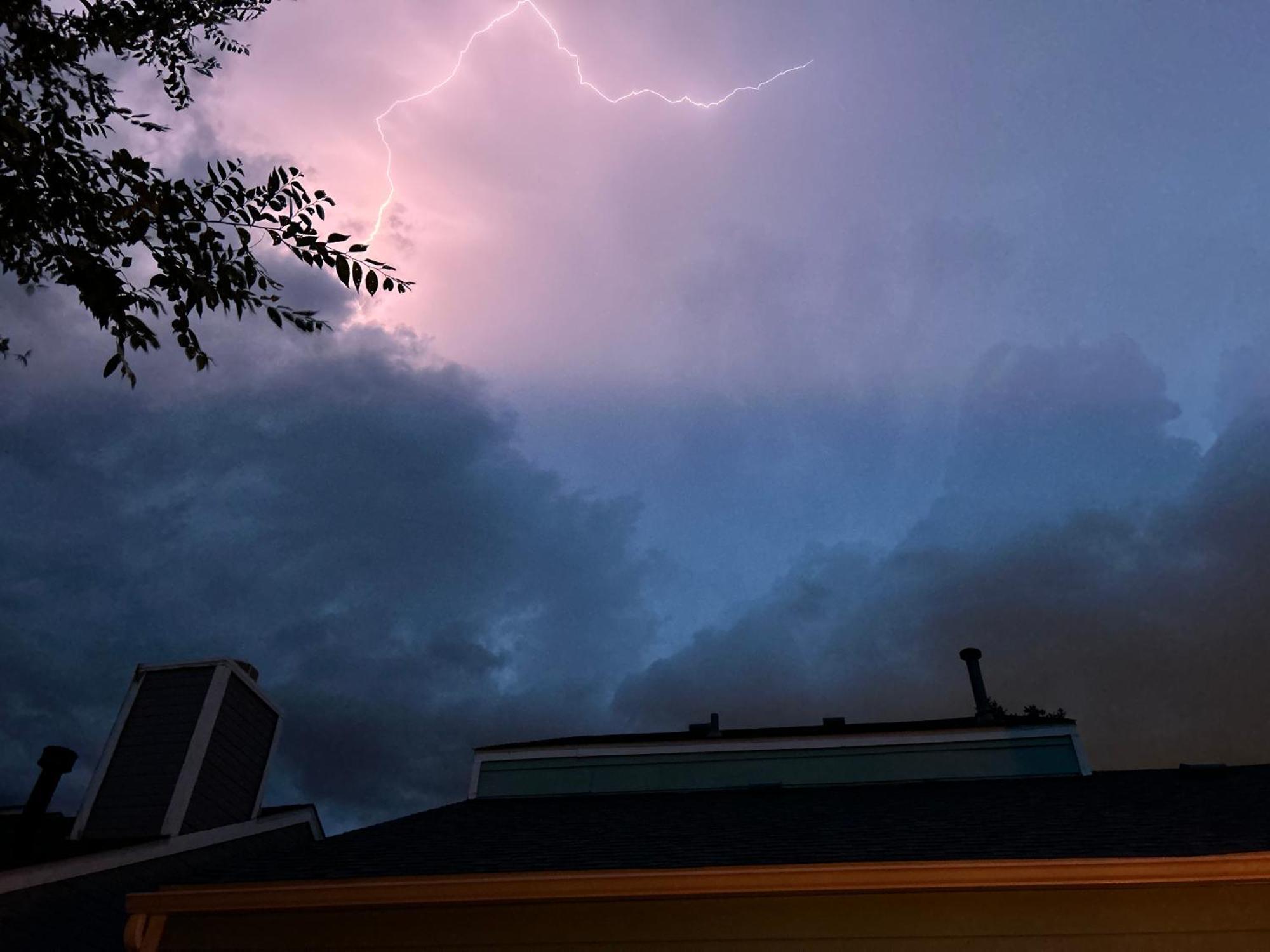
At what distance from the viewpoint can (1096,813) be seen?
826 centimetres

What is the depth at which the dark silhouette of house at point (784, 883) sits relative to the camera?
19.0 feet

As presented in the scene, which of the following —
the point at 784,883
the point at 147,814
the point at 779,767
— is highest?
the point at 779,767

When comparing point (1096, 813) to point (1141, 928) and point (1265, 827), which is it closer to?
point (1265, 827)

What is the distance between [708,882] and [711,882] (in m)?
0.02

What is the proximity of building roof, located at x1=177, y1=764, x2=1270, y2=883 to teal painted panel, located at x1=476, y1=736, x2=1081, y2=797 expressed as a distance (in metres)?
0.33

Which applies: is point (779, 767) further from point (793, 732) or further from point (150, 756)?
point (150, 756)

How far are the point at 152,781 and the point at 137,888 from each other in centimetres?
160

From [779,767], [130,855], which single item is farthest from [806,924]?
[130,855]

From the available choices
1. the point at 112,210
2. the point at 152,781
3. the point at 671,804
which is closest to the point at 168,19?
the point at 112,210

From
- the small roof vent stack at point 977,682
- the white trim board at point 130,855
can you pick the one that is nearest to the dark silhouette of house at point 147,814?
the white trim board at point 130,855

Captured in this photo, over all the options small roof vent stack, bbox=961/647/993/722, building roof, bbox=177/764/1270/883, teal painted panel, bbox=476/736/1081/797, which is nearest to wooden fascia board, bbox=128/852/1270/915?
building roof, bbox=177/764/1270/883

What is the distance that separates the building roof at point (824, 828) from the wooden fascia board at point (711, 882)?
178 mm

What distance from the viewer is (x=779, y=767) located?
12.4 meters

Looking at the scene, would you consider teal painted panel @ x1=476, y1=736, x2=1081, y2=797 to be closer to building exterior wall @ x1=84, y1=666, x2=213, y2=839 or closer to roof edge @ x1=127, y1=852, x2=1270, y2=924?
building exterior wall @ x1=84, y1=666, x2=213, y2=839
